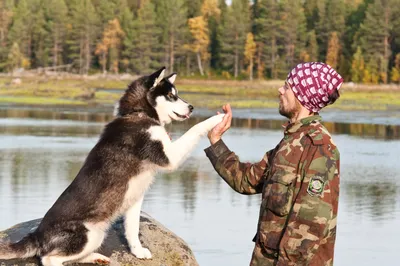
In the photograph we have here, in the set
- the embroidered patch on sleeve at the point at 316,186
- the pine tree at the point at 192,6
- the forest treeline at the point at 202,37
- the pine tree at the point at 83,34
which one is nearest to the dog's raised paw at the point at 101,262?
the embroidered patch on sleeve at the point at 316,186

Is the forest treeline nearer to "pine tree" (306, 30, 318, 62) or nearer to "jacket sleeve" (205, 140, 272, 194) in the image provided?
"pine tree" (306, 30, 318, 62)

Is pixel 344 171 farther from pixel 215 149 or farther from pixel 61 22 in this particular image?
pixel 61 22

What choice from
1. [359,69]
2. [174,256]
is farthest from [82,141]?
[359,69]

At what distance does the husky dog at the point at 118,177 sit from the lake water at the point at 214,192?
3944 millimetres

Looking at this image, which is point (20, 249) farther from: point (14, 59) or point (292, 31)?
point (292, 31)

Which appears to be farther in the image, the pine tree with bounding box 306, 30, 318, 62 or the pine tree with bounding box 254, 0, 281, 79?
the pine tree with bounding box 254, 0, 281, 79

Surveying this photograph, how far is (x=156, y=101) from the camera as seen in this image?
7.57 metres

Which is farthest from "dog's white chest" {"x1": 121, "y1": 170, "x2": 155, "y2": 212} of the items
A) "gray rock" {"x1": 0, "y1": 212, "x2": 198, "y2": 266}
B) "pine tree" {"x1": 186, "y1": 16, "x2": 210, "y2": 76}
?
"pine tree" {"x1": 186, "y1": 16, "x2": 210, "y2": 76}

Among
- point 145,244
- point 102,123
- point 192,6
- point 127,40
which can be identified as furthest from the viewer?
point 192,6

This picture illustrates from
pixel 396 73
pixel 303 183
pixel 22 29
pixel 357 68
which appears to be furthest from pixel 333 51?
pixel 303 183

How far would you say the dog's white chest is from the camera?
7207 mm

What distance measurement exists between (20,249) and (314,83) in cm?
295

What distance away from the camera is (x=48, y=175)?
62.1 ft

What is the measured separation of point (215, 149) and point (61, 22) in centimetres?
12990
